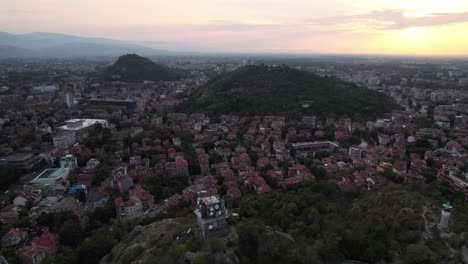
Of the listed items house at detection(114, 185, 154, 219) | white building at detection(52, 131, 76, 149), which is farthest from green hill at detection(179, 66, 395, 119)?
house at detection(114, 185, 154, 219)

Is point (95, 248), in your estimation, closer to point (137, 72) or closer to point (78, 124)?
point (78, 124)

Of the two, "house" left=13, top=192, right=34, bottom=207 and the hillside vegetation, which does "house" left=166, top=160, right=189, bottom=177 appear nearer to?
the hillside vegetation

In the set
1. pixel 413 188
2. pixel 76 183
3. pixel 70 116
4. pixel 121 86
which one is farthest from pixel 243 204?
pixel 121 86

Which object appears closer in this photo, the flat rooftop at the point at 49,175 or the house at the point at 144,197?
the house at the point at 144,197

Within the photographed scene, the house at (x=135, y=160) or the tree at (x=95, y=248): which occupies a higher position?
the house at (x=135, y=160)

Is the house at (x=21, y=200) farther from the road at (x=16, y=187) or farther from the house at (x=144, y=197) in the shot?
the house at (x=144, y=197)

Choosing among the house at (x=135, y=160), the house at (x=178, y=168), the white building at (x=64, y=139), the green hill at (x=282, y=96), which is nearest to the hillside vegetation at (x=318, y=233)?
the house at (x=178, y=168)

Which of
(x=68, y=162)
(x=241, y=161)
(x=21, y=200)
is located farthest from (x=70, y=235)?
(x=241, y=161)

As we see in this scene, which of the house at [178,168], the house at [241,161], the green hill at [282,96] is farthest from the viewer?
the green hill at [282,96]
